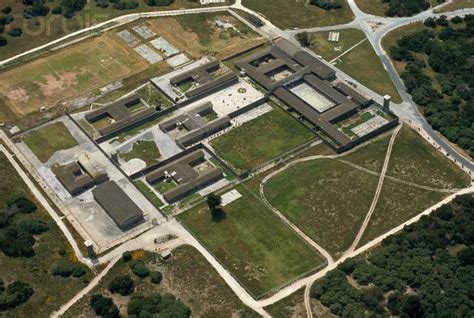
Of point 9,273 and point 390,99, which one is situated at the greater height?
point 390,99

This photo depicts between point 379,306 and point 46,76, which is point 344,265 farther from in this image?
point 46,76

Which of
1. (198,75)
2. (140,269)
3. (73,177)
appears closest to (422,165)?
(198,75)

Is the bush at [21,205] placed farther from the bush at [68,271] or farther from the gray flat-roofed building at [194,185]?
the gray flat-roofed building at [194,185]

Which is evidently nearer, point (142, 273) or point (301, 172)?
point (142, 273)

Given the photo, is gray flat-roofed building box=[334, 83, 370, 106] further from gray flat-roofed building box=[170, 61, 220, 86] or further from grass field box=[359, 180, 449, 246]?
gray flat-roofed building box=[170, 61, 220, 86]

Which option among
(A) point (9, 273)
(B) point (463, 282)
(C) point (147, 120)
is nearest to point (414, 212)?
(B) point (463, 282)

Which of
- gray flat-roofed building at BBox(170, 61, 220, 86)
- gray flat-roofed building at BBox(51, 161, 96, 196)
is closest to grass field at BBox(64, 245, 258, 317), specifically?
gray flat-roofed building at BBox(51, 161, 96, 196)
